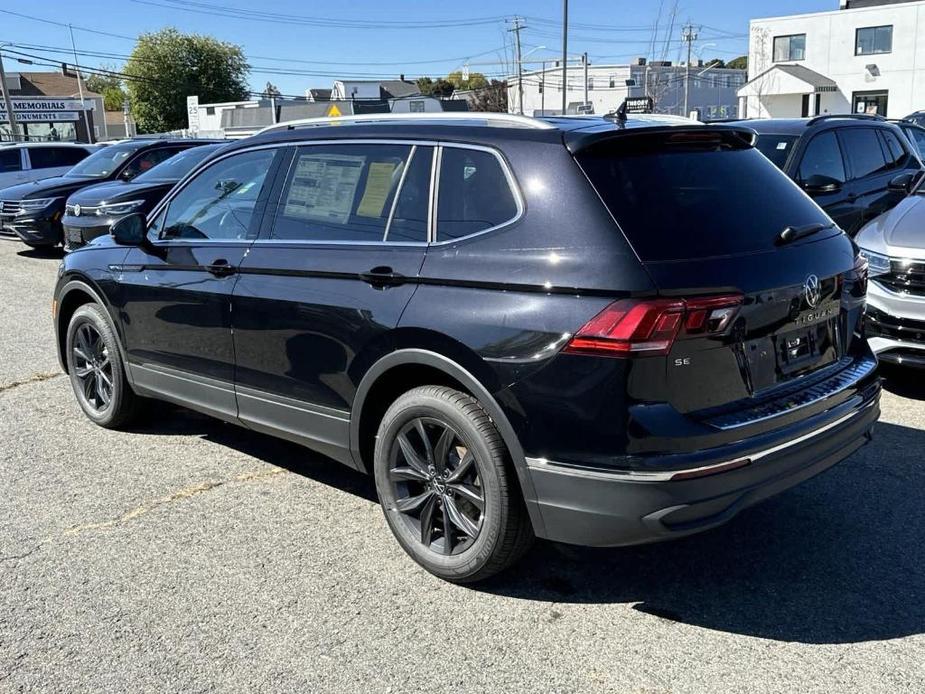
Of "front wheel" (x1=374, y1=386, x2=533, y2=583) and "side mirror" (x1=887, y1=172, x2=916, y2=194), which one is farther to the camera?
"side mirror" (x1=887, y1=172, x2=916, y2=194)

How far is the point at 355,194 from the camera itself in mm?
4000

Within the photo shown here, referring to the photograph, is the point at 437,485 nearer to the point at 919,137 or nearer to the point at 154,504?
the point at 154,504

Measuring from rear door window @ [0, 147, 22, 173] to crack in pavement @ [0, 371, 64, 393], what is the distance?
13453mm

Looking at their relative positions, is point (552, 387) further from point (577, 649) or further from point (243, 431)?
point (243, 431)

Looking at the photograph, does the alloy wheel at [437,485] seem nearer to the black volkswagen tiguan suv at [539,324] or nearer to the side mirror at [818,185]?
the black volkswagen tiguan suv at [539,324]

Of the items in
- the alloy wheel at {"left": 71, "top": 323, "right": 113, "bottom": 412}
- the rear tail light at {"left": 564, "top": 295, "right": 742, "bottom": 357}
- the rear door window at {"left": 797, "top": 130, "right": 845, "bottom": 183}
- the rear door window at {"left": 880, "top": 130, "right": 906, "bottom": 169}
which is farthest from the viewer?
the rear door window at {"left": 880, "top": 130, "right": 906, "bottom": 169}

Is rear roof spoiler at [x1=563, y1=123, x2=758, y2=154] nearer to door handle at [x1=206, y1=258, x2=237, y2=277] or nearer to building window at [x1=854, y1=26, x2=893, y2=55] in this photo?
door handle at [x1=206, y1=258, x2=237, y2=277]

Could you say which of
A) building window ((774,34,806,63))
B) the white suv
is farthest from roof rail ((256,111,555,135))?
building window ((774,34,806,63))

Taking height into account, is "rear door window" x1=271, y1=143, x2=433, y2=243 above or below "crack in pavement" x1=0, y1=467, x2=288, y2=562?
above

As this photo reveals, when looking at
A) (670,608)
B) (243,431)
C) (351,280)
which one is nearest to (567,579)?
(670,608)

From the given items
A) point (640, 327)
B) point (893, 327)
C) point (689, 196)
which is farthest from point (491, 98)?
point (640, 327)

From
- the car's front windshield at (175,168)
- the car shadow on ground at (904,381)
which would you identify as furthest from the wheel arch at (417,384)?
the car's front windshield at (175,168)

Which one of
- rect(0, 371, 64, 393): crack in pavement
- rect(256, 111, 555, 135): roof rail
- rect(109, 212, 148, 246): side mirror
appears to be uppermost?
rect(256, 111, 555, 135): roof rail

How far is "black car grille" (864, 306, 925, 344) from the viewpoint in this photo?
18.4 ft
